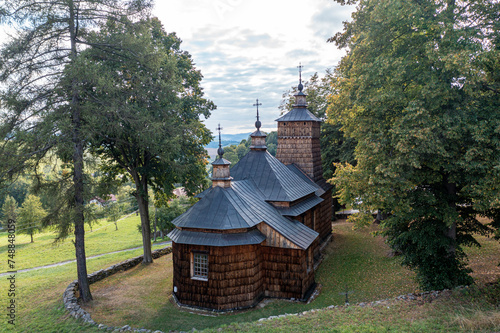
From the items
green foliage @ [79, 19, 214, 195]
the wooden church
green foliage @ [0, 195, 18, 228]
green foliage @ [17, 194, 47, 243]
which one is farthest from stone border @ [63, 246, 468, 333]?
green foliage @ [17, 194, 47, 243]

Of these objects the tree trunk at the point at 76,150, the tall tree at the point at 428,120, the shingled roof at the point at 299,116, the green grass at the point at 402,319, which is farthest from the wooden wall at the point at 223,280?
the shingled roof at the point at 299,116

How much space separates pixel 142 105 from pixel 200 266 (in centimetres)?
785

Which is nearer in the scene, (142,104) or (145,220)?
(142,104)

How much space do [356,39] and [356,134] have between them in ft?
12.5

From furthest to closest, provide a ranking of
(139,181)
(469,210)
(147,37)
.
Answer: (139,181)
(147,37)
(469,210)

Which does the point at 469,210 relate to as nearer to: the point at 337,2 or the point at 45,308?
the point at 337,2

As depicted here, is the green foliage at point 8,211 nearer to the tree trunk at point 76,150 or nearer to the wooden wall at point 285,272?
the tree trunk at point 76,150

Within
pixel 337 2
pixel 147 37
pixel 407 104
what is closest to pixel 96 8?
pixel 147 37

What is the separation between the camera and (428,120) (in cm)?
970

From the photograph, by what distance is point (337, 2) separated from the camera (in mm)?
12953

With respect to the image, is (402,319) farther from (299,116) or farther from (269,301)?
(299,116)

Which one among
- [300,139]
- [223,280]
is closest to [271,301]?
[223,280]

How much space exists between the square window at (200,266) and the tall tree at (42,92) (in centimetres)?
481

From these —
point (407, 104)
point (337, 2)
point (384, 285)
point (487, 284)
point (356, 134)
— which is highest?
point (337, 2)
